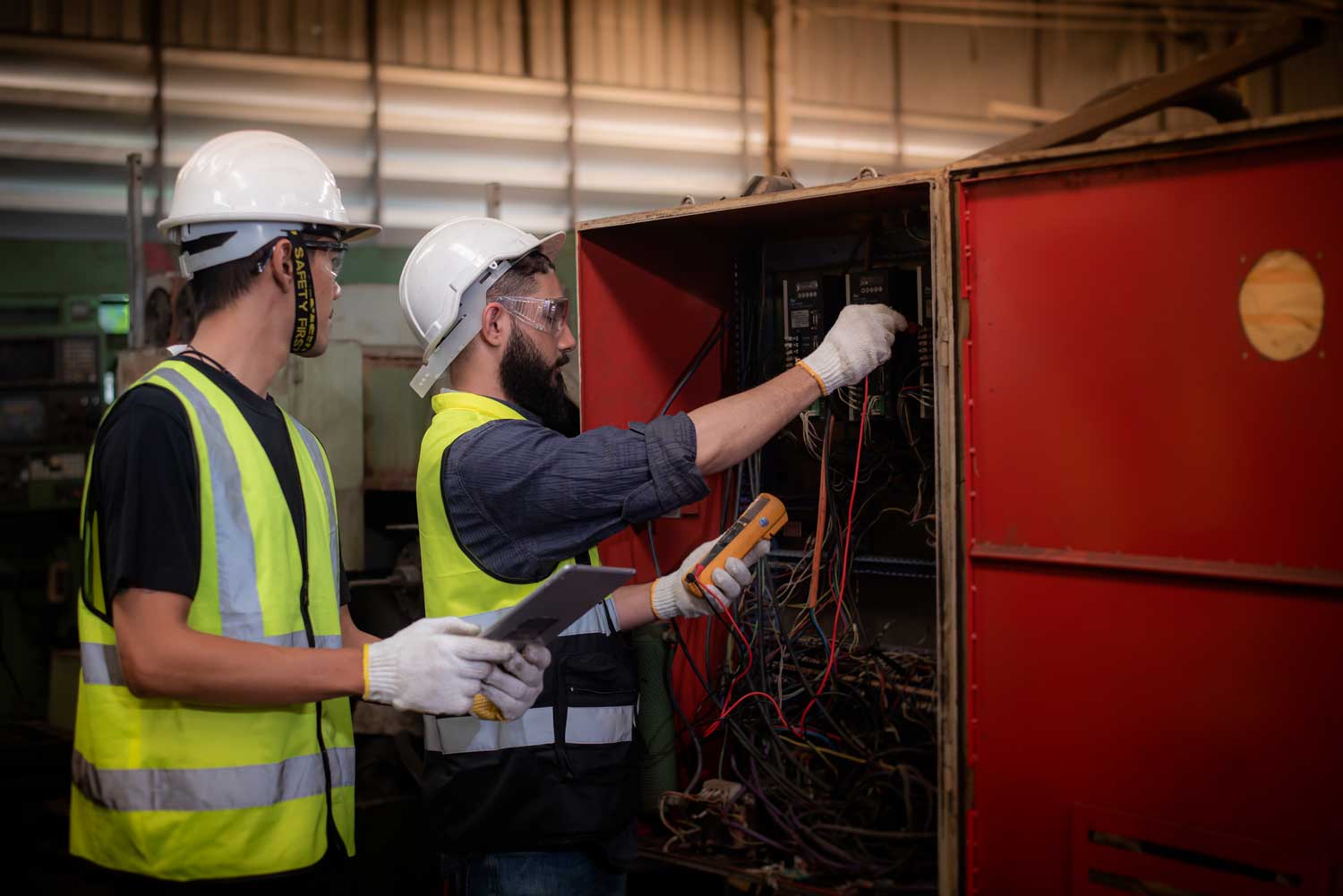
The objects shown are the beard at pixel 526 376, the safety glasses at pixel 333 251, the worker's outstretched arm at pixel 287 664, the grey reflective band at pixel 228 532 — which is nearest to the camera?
the worker's outstretched arm at pixel 287 664

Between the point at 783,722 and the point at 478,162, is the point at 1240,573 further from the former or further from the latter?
the point at 478,162

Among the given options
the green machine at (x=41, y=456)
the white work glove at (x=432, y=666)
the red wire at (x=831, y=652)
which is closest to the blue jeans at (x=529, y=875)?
the white work glove at (x=432, y=666)

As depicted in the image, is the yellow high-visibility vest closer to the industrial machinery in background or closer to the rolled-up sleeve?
the rolled-up sleeve

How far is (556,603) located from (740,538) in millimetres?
688

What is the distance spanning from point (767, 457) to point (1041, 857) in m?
1.26

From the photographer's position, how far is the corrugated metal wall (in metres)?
5.96

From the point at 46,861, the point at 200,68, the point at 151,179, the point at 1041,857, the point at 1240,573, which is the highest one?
the point at 200,68

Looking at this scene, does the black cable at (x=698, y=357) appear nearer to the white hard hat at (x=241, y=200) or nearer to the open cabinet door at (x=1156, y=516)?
the open cabinet door at (x=1156, y=516)

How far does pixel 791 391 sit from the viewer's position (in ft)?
6.33

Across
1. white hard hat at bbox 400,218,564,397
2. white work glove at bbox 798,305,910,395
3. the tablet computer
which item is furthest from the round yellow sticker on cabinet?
white hard hat at bbox 400,218,564,397

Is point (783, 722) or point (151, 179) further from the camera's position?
point (151, 179)

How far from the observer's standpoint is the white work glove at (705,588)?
6.89ft

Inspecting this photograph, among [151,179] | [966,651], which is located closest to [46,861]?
[966,651]

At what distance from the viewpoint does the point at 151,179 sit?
19.9 feet
